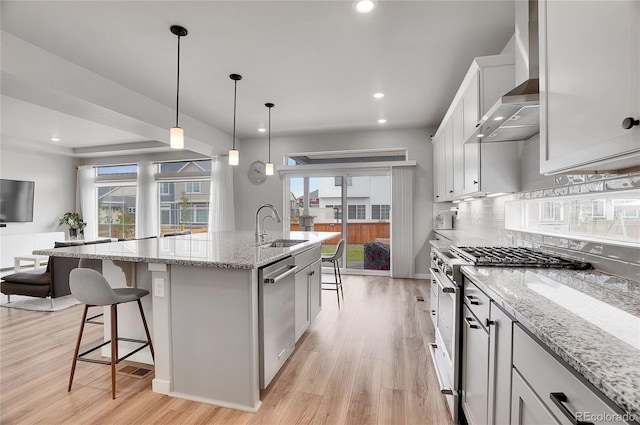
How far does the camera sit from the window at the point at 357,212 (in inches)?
234

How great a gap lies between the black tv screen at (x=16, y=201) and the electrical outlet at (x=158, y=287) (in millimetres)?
6768

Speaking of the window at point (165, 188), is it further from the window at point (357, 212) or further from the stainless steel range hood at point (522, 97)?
the stainless steel range hood at point (522, 97)

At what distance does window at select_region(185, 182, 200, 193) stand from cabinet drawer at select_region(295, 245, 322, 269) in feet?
15.5

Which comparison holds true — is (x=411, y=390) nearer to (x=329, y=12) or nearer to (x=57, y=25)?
(x=329, y=12)

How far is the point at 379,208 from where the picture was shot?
5.85 m

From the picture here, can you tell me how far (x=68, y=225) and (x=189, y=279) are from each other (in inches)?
291

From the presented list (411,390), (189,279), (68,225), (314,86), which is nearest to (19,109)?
(68,225)

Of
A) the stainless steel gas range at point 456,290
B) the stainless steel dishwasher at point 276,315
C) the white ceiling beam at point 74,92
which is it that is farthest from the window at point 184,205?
the stainless steel gas range at point 456,290

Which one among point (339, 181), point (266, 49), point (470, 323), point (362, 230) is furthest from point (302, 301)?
point (339, 181)

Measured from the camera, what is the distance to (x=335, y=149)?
591cm

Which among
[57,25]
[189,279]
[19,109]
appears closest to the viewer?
[189,279]

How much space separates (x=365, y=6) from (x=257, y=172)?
172 inches

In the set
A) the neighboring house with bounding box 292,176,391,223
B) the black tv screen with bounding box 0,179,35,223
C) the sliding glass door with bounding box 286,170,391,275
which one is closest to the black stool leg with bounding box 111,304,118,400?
Answer: the sliding glass door with bounding box 286,170,391,275

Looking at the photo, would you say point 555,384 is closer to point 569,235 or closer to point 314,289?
point 569,235
